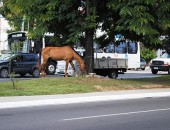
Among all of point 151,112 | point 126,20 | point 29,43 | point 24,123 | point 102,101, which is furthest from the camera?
point 29,43

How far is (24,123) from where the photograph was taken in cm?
1099

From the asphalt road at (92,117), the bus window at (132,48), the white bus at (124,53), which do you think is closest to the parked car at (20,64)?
the white bus at (124,53)

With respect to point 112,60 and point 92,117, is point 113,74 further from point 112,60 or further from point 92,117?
point 92,117

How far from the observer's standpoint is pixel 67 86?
19719 mm

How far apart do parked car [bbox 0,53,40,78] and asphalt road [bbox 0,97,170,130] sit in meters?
15.8

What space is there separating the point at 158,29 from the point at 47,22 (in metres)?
5.82

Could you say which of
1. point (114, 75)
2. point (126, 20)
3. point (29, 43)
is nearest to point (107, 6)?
point (126, 20)

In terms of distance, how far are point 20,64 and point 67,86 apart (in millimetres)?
12177

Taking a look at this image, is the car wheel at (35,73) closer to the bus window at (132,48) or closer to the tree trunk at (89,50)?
the tree trunk at (89,50)

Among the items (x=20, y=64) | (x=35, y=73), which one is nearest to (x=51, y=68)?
(x=35, y=73)

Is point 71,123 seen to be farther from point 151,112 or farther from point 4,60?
point 4,60

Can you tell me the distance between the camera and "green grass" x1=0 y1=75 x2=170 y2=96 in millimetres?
18109

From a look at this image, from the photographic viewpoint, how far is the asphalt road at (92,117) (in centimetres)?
1045

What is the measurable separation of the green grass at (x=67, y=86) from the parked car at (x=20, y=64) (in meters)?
10.1
